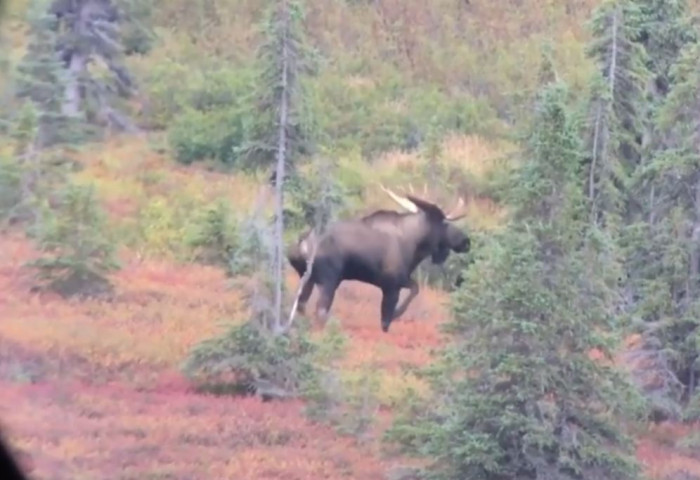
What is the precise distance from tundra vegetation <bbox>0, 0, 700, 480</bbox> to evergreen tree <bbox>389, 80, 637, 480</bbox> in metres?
0.02

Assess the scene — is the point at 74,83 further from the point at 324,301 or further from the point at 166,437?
the point at 166,437

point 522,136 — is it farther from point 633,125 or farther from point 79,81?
point 79,81

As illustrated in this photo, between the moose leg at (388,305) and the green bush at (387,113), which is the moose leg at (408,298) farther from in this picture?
the green bush at (387,113)

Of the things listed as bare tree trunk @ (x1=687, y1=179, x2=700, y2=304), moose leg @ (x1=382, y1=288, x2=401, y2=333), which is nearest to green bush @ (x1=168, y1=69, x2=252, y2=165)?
moose leg @ (x1=382, y1=288, x2=401, y2=333)

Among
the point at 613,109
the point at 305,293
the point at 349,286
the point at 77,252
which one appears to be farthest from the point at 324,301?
the point at 613,109

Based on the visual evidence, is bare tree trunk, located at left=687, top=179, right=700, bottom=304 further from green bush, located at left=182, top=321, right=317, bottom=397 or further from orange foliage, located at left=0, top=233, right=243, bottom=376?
orange foliage, located at left=0, top=233, right=243, bottom=376

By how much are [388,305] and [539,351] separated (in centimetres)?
841

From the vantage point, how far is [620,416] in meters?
13.6

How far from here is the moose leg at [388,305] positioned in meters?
21.2

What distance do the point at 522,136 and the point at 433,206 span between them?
7.61 m

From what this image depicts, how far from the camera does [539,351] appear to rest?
42.7ft

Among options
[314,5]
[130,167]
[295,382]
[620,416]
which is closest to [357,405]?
[295,382]

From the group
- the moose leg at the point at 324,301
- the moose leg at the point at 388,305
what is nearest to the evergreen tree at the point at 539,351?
the moose leg at the point at 324,301

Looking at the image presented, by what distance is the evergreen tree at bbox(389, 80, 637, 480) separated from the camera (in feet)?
42.3
